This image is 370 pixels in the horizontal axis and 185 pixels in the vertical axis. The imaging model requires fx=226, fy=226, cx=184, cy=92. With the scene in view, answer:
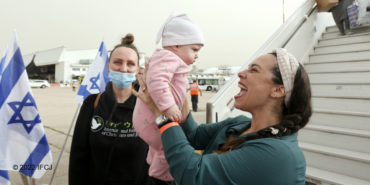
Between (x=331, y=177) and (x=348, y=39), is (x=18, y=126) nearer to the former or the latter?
(x=331, y=177)

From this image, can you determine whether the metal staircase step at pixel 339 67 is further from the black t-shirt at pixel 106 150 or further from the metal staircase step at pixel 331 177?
the black t-shirt at pixel 106 150

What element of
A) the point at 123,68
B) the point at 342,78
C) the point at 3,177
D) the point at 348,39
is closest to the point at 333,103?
the point at 342,78

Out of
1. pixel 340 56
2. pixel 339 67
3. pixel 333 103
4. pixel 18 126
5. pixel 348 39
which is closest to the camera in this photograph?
pixel 18 126

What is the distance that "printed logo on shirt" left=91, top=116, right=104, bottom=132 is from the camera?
174 centimetres

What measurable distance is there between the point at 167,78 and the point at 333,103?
10.3 ft

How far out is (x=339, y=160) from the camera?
2.51 m

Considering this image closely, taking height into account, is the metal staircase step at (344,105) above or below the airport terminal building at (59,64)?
above

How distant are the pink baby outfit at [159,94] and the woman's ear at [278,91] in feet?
1.54

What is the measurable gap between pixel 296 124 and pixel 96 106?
1.48 meters

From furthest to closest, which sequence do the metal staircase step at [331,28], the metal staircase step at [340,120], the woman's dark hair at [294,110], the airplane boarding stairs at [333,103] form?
the metal staircase step at [331,28] < the metal staircase step at [340,120] < the airplane boarding stairs at [333,103] < the woman's dark hair at [294,110]

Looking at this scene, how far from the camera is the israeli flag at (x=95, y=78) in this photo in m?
3.55

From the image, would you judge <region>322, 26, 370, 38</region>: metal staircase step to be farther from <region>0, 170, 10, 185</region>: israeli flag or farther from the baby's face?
<region>0, 170, 10, 185</region>: israeli flag

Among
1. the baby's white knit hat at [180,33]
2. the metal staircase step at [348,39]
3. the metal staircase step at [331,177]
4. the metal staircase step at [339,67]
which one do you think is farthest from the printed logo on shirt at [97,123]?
the metal staircase step at [348,39]

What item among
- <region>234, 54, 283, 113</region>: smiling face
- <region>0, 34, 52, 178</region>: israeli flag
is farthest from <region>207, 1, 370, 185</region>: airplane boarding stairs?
<region>0, 34, 52, 178</region>: israeli flag
